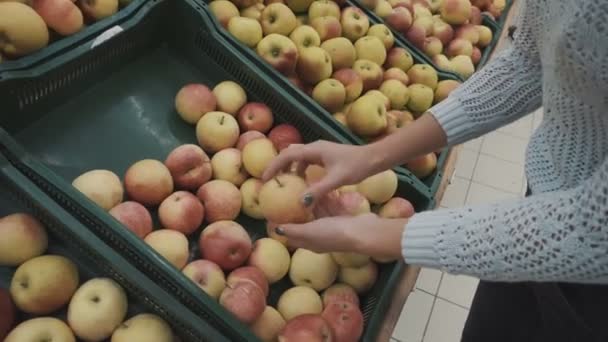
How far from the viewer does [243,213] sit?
4.14ft

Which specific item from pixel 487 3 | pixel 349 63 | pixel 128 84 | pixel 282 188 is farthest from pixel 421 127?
pixel 487 3

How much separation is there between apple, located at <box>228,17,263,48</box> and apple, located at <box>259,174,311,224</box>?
603 mm

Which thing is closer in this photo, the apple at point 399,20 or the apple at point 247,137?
the apple at point 247,137

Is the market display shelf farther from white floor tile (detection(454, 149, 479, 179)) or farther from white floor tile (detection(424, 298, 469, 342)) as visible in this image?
white floor tile (detection(454, 149, 479, 179))

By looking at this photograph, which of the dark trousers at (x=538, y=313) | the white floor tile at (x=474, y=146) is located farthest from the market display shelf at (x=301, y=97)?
the white floor tile at (x=474, y=146)

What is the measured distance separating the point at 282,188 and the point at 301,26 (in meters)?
0.77

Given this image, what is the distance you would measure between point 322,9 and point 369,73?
0.28 m

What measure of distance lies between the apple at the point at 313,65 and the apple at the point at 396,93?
0.22 m

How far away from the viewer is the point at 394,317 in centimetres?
115

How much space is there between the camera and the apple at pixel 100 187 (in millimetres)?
1078

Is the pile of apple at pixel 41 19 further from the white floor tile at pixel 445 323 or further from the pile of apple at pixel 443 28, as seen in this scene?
the white floor tile at pixel 445 323

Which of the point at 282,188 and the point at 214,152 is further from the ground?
the point at 282,188

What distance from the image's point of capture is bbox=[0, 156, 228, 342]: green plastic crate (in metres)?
0.88

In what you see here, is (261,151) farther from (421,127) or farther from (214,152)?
(421,127)
